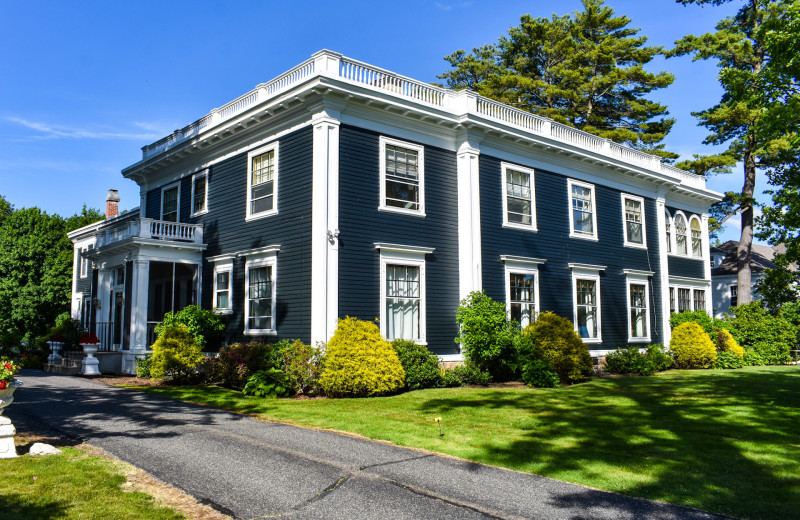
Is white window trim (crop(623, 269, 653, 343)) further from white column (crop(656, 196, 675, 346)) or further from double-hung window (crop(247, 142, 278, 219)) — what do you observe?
double-hung window (crop(247, 142, 278, 219))

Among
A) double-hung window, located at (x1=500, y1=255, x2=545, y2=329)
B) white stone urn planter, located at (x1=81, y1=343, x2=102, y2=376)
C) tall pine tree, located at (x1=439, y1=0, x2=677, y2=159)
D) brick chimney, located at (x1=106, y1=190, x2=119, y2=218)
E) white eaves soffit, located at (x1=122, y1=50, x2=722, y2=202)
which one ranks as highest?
tall pine tree, located at (x1=439, y1=0, x2=677, y2=159)

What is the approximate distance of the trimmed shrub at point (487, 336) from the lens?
16562 mm

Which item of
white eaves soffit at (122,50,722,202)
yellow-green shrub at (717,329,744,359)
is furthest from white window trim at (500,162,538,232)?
yellow-green shrub at (717,329,744,359)

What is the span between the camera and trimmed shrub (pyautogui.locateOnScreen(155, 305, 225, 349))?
1730 centimetres

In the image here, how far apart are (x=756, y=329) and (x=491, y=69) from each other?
25.6 m

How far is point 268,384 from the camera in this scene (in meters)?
14.1

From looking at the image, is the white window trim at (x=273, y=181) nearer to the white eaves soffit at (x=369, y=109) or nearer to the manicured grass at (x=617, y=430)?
the white eaves soffit at (x=369, y=109)

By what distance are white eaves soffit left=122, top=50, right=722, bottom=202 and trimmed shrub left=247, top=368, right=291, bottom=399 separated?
22.6 feet

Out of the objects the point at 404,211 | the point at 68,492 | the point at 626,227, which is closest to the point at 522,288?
the point at 404,211

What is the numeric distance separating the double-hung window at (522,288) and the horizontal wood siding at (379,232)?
214 cm

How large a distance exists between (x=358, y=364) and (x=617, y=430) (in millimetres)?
6072

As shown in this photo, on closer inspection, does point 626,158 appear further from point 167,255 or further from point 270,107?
point 167,255

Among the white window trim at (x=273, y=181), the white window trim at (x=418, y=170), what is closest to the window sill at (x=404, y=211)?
the white window trim at (x=418, y=170)

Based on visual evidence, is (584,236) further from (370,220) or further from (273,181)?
(273,181)
